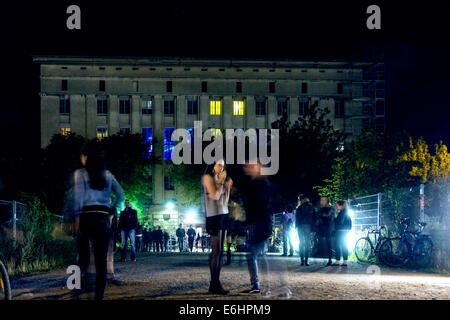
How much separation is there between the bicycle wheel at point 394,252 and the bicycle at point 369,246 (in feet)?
1.24

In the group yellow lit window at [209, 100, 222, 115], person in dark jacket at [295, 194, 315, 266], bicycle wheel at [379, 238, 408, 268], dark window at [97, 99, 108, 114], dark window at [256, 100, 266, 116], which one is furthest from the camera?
dark window at [256, 100, 266, 116]

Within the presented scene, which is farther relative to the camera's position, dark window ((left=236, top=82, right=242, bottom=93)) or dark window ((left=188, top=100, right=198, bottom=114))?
dark window ((left=236, top=82, right=242, bottom=93))

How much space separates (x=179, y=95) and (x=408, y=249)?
66.3 metres

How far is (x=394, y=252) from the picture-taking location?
659 inches

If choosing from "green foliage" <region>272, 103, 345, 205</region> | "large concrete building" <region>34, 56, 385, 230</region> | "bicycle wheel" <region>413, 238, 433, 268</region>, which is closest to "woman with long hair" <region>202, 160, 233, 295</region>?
"bicycle wheel" <region>413, 238, 433, 268</region>

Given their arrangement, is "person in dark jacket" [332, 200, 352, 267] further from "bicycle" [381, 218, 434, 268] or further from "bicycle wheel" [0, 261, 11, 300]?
"bicycle wheel" [0, 261, 11, 300]

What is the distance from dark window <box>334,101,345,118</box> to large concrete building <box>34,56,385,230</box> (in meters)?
0.13

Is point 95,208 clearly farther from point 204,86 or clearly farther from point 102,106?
point 102,106

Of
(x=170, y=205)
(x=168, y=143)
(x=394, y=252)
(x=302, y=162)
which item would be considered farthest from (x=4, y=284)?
(x=168, y=143)

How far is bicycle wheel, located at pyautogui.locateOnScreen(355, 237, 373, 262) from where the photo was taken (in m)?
18.9

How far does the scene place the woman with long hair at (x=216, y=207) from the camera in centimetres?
884

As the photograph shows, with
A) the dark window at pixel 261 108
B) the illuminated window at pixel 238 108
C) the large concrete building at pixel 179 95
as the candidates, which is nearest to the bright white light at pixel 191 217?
the large concrete building at pixel 179 95

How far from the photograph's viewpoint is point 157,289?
9.83 metres

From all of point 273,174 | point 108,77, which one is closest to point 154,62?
point 108,77
